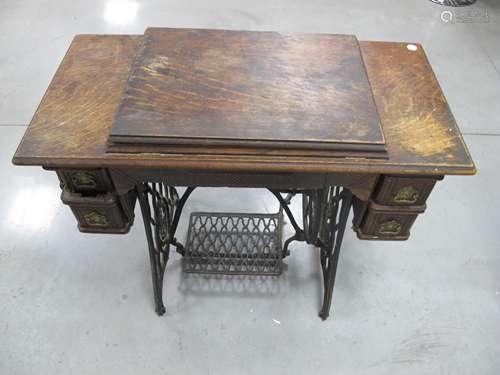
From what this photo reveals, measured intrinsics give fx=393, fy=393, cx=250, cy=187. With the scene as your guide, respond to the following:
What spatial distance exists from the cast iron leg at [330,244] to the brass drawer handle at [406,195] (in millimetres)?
260

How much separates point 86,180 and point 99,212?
0.15m

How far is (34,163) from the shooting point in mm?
943

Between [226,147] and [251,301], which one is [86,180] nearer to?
[226,147]

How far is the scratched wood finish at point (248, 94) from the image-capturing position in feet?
3.10

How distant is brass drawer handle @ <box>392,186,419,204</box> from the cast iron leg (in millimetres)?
260

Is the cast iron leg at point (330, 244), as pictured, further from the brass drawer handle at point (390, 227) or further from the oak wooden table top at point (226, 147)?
the oak wooden table top at point (226, 147)

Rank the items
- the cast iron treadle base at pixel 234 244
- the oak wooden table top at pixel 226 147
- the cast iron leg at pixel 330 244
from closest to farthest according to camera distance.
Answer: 1. the oak wooden table top at pixel 226 147
2. the cast iron leg at pixel 330 244
3. the cast iron treadle base at pixel 234 244

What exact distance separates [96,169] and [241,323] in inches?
37.5

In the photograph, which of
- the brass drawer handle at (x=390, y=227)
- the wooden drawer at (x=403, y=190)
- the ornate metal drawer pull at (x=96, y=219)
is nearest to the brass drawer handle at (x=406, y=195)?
the wooden drawer at (x=403, y=190)

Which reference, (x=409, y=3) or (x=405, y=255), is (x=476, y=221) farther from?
(x=409, y=3)

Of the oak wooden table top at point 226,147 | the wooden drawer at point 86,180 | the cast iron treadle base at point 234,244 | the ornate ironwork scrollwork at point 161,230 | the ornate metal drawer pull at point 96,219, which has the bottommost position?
the cast iron treadle base at point 234,244

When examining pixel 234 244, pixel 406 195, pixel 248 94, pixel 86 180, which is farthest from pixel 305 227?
pixel 86 180

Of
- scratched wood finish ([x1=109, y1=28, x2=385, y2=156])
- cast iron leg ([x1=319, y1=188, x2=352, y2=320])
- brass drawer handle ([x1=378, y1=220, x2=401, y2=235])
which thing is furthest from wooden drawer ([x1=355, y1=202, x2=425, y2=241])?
scratched wood finish ([x1=109, y1=28, x2=385, y2=156])

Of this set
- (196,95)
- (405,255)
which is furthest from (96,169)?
(405,255)
